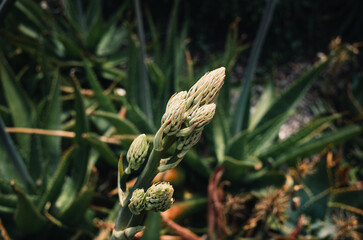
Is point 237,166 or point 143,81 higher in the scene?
point 143,81

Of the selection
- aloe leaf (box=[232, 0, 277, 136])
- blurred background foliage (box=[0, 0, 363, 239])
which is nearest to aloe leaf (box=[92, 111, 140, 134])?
blurred background foliage (box=[0, 0, 363, 239])

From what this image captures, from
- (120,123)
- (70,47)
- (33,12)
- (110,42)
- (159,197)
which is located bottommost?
(159,197)

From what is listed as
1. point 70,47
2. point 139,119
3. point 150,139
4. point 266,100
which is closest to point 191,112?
point 150,139

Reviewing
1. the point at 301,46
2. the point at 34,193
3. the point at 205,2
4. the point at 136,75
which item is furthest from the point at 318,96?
the point at 34,193

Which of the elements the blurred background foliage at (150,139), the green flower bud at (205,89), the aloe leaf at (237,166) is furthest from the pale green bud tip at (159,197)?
the aloe leaf at (237,166)

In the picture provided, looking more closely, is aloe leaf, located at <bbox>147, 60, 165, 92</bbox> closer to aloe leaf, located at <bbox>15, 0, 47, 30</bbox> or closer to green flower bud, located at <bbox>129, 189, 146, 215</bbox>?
aloe leaf, located at <bbox>15, 0, 47, 30</bbox>

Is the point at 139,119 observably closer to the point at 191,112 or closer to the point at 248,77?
the point at 248,77

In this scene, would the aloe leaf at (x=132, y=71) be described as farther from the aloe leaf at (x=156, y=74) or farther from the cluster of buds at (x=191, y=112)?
the cluster of buds at (x=191, y=112)

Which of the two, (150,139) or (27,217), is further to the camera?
(150,139)

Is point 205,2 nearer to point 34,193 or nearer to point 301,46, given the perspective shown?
point 301,46
